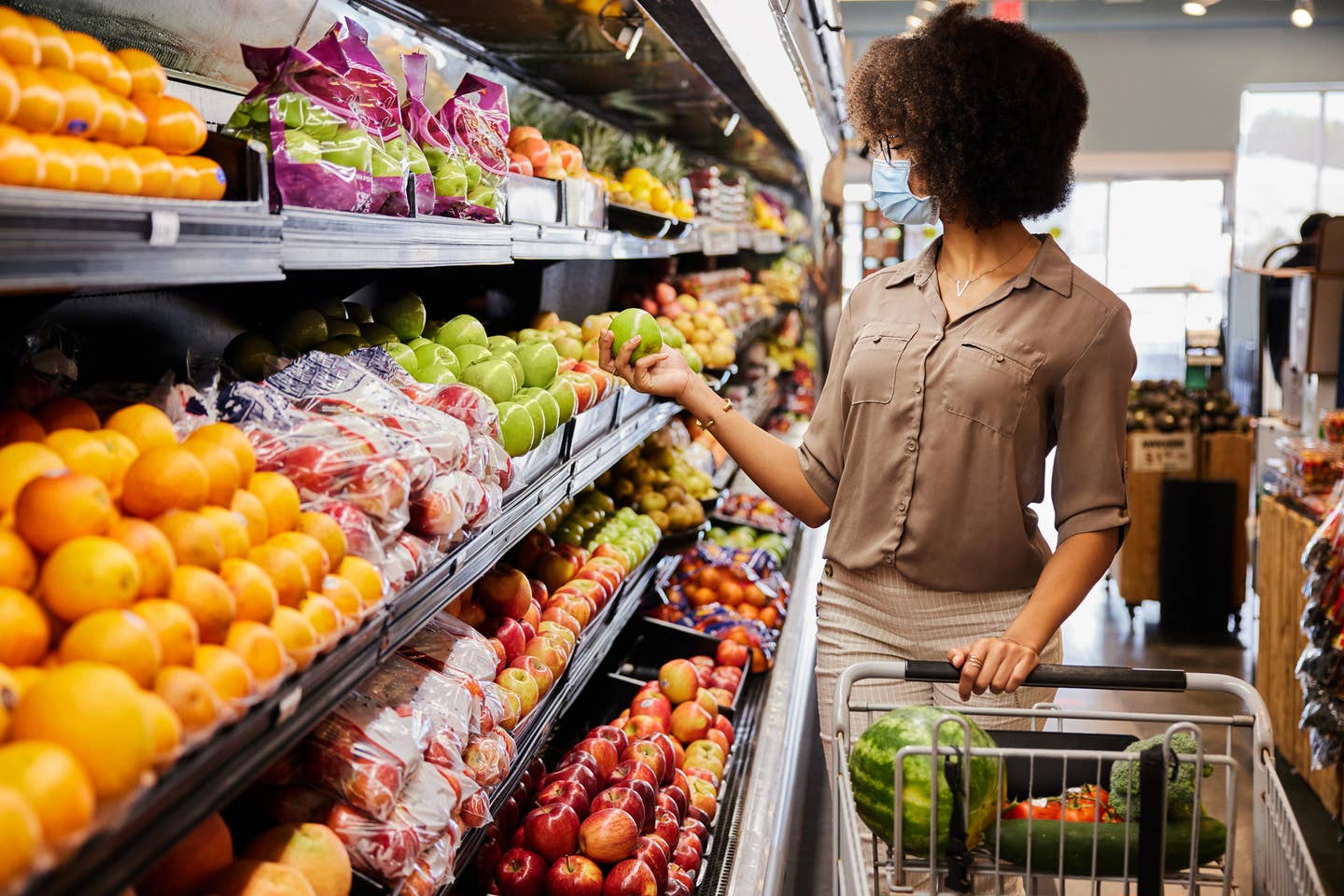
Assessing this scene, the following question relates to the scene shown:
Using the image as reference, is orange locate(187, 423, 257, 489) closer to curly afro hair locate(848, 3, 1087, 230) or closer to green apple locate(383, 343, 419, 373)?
green apple locate(383, 343, 419, 373)

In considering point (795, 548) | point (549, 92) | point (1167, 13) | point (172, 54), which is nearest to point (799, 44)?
point (549, 92)

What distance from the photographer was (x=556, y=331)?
2.97 m

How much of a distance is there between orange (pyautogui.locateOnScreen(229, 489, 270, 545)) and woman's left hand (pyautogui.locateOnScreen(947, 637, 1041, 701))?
1.03m

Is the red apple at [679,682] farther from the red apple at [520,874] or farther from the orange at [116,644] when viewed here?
the orange at [116,644]

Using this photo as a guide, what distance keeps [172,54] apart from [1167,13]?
44.2ft

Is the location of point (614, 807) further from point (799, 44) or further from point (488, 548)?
point (799, 44)

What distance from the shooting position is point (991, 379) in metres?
2.01

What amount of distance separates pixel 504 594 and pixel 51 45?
4.93 feet

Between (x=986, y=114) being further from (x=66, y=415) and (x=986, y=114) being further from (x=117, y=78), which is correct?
(x=66, y=415)

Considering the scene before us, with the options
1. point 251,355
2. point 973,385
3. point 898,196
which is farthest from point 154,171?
point 898,196

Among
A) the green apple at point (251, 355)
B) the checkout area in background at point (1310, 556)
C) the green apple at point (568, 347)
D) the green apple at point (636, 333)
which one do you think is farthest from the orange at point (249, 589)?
the checkout area in background at point (1310, 556)

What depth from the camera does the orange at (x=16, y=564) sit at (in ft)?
3.07

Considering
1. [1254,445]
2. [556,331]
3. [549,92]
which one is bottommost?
[1254,445]

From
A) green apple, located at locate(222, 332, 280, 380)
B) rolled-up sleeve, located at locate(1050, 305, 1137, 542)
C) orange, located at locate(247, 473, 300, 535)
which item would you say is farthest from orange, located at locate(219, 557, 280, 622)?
rolled-up sleeve, located at locate(1050, 305, 1137, 542)
